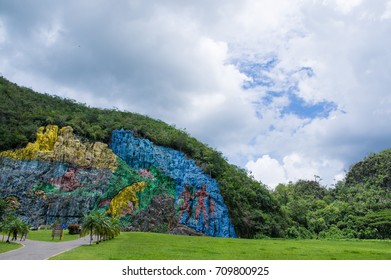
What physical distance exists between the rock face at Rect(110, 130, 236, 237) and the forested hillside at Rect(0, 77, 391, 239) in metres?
3.05

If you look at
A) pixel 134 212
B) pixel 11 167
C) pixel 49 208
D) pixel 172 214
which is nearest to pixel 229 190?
pixel 172 214

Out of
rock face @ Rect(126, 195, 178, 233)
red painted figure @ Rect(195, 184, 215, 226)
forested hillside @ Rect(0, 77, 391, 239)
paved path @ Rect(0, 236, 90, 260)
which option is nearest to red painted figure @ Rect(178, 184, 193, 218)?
red painted figure @ Rect(195, 184, 215, 226)

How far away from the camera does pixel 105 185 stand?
69250mm

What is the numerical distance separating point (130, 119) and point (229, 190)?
31932 mm

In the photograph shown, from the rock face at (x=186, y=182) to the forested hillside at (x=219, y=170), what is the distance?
3050mm

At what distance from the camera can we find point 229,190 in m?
80.7

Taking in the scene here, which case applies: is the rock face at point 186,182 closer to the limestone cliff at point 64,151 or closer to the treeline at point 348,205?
the limestone cliff at point 64,151

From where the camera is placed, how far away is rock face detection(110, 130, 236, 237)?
2783 inches

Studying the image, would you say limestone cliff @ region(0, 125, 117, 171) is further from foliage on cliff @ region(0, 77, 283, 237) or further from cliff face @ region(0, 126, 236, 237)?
foliage on cliff @ region(0, 77, 283, 237)

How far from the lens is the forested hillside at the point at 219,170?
77.6 metres

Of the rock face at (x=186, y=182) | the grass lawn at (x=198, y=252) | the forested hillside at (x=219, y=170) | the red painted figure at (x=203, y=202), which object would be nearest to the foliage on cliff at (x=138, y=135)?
the forested hillside at (x=219, y=170)

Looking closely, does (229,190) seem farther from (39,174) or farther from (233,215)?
(39,174)

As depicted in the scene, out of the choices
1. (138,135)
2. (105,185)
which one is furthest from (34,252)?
(138,135)

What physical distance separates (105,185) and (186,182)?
1657 centimetres
